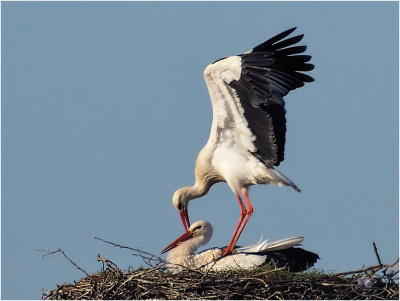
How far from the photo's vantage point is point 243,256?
11.2 meters

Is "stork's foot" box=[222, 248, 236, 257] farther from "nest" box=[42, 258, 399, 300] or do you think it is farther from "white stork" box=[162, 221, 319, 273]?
"nest" box=[42, 258, 399, 300]

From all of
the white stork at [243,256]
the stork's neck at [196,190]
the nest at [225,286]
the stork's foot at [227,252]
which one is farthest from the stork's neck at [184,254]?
the stork's neck at [196,190]

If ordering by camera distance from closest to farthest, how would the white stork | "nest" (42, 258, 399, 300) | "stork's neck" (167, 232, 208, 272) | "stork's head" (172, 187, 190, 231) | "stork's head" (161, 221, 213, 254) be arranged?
"nest" (42, 258, 399, 300)
the white stork
"stork's neck" (167, 232, 208, 272)
"stork's head" (161, 221, 213, 254)
"stork's head" (172, 187, 190, 231)

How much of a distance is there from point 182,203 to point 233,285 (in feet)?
8.41

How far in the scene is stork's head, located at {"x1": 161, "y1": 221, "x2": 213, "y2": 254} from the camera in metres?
11.8

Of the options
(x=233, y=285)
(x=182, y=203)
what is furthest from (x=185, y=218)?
(x=233, y=285)

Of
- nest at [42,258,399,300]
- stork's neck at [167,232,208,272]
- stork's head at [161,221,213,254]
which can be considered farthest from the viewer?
stork's head at [161,221,213,254]

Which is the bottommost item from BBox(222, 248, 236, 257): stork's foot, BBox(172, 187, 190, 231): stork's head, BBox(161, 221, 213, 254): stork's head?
BBox(222, 248, 236, 257): stork's foot

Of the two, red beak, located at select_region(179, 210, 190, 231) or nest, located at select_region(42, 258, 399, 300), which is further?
red beak, located at select_region(179, 210, 190, 231)

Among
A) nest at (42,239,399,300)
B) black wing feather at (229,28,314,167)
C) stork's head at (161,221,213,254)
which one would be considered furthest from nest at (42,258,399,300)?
black wing feather at (229,28,314,167)

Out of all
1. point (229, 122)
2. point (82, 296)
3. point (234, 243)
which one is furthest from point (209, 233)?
point (82, 296)

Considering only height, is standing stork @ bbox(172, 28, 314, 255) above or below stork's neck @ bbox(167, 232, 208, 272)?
above

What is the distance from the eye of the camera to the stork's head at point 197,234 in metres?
11.8

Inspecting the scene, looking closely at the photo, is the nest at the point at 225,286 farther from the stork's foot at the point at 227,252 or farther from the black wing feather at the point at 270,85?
the black wing feather at the point at 270,85
